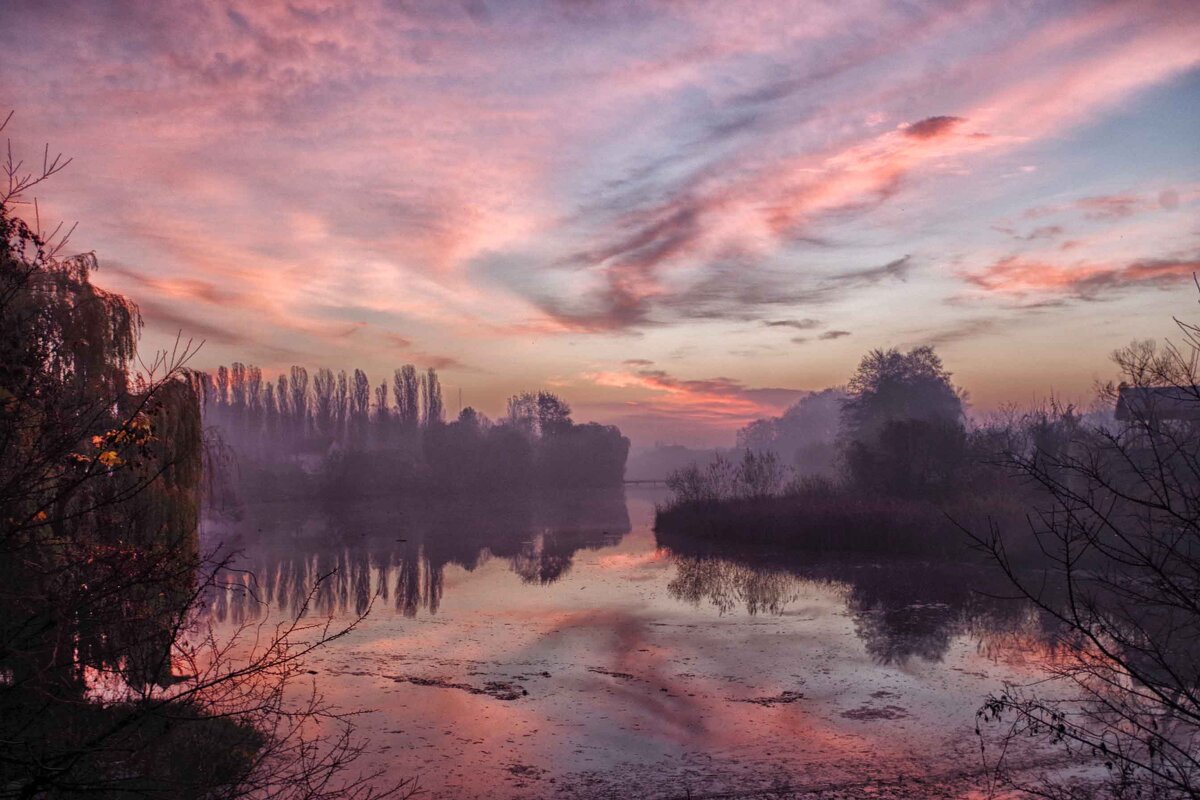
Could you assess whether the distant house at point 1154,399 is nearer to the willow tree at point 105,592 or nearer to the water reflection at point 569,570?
the water reflection at point 569,570

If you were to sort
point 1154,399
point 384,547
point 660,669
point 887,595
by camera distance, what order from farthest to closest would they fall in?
point 384,547 < point 887,595 < point 1154,399 < point 660,669

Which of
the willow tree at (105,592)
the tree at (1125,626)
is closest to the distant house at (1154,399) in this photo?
the tree at (1125,626)

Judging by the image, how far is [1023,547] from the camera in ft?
86.6

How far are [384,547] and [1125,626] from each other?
85.5 feet

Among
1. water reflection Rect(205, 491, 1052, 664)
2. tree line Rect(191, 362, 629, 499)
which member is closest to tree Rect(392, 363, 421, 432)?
tree line Rect(191, 362, 629, 499)

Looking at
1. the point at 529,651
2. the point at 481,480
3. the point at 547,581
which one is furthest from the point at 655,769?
the point at 481,480

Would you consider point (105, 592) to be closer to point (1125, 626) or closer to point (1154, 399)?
point (1154, 399)

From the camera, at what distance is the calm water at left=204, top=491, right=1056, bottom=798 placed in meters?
9.60

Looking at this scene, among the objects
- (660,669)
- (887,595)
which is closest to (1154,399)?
(887,595)

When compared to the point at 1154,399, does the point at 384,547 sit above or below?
below

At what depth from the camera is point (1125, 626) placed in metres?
16.3

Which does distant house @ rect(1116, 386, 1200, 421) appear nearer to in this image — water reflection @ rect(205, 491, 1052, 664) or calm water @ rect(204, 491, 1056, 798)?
water reflection @ rect(205, 491, 1052, 664)

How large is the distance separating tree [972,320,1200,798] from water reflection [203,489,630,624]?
269 inches

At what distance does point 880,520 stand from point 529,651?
1885 cm
